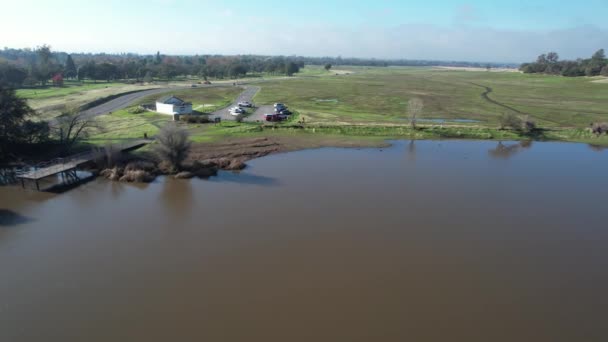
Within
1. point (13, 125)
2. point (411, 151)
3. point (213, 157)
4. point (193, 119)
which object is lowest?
point (411, 151)

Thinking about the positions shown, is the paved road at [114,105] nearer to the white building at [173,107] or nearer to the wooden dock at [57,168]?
the white building at [173,107]

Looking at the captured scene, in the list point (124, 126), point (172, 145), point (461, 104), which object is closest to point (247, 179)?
point (172, 145)

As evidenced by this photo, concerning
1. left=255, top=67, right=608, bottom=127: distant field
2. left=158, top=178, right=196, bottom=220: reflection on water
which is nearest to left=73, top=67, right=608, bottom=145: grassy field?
left=255, top=67, right=608, bottom=127: distant field

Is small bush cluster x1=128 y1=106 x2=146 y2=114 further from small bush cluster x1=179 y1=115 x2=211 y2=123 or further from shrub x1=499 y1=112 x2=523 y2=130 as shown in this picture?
shrub x1=499 y1=112 x2=523 y2=130

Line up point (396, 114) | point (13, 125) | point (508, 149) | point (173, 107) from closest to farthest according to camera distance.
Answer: point (13, 125) → point (508, 149) → point (173, 107) → point (396, 114)

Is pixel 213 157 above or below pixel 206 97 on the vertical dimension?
below

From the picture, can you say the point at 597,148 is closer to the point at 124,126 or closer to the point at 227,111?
the point at 227,111

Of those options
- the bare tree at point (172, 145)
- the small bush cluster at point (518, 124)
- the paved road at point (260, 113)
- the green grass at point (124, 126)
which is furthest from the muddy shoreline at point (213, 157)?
the small bush cluster at point (518, 124)
